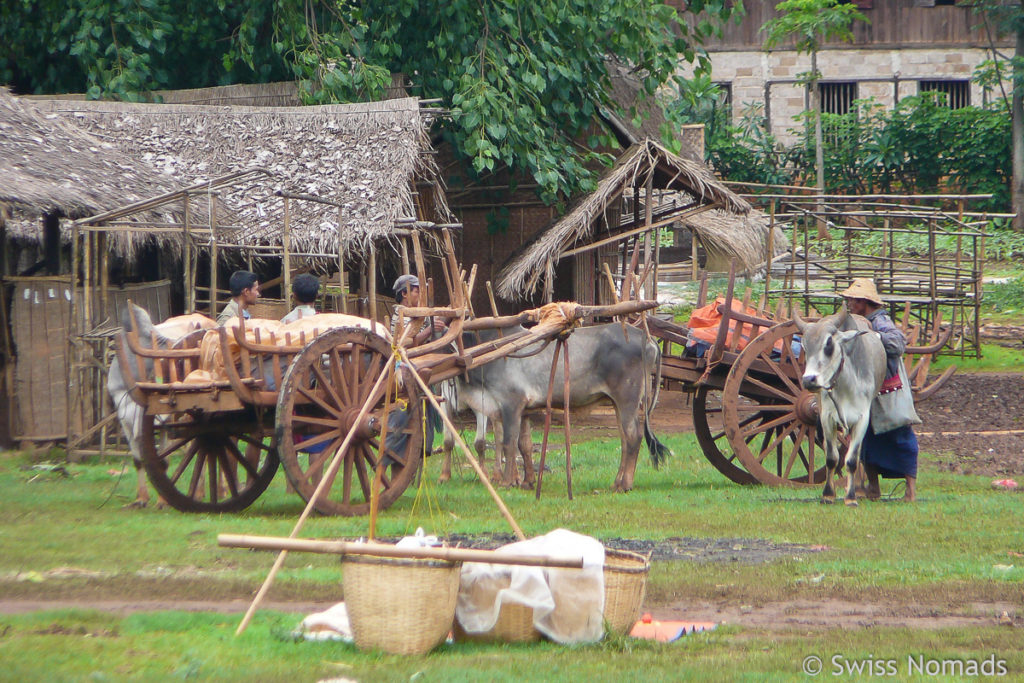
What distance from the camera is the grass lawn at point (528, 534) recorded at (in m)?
5.46

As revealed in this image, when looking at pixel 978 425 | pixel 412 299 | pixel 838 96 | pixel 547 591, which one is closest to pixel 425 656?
pixel 547 591

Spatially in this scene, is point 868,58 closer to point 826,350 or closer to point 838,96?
point 838,96

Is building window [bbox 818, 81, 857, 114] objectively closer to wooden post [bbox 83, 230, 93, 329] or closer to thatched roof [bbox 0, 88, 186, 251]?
thatched roof [bbox 0, 88, 186, 251]

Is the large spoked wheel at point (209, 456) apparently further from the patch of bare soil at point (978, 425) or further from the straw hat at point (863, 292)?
the patch of bare soil at point (978, 425)

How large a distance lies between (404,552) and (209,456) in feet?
16.0

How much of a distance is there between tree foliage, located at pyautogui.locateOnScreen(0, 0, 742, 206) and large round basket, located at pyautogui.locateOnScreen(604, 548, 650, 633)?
11342 mm

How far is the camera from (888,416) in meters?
10.6

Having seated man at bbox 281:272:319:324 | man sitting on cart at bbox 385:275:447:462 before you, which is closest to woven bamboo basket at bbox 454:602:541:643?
man sitting on cart at bbox 385:275:447:462

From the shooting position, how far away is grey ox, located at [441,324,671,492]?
38.2ft

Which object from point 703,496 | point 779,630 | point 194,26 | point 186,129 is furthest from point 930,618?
point 194,26

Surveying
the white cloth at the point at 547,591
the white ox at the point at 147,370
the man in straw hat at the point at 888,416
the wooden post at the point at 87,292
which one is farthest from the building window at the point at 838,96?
the white cloth at the point at 547,591

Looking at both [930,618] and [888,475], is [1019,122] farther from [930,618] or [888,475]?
[930,618]

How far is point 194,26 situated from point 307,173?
4867 mm

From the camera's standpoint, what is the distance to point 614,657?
559 centimetres
